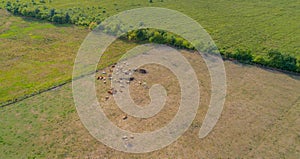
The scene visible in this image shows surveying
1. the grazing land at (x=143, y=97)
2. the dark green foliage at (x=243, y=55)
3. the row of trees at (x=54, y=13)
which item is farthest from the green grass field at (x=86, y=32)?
the dark green foliage at (x=243, y=55)

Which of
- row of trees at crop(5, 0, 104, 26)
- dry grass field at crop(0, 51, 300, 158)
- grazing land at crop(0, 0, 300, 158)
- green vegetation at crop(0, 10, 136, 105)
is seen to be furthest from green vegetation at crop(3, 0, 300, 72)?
dry grass field at crop(0, 51, 300, 158)

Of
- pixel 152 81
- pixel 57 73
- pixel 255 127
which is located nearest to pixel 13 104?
pixel 57 73

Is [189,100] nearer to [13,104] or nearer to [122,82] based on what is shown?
[122,82]

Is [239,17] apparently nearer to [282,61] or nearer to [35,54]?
[282,61]

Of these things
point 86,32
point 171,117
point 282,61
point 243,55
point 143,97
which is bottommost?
point 171,117

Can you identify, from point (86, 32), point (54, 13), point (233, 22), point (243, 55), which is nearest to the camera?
point (243, 55)

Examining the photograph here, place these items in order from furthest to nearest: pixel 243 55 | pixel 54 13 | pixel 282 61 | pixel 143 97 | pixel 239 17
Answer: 1. pixel 239 17
2. pixel 54 13
3. pixel 243 55
4. pixel 282 61
5. pixel 143 97

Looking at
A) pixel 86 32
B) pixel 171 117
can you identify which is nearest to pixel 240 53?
pixel 171 117
